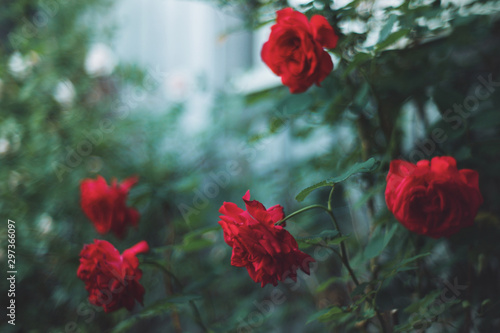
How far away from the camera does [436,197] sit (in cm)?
53

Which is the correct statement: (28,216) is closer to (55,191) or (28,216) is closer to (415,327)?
(55,191)

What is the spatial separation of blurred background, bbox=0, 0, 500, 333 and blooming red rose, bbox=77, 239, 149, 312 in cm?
7

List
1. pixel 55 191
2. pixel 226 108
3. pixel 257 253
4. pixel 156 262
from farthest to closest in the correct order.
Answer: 1. pixel 226 108
2. pixel 55 191
3. pixel 156 262
4. pixel 257 253

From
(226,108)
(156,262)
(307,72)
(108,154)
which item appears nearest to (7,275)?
(108,154)

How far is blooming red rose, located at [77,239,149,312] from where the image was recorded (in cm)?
62

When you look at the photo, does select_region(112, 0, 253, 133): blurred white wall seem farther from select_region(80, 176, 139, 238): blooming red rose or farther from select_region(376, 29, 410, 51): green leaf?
select_region(376, 29, 410, 51): green leaf

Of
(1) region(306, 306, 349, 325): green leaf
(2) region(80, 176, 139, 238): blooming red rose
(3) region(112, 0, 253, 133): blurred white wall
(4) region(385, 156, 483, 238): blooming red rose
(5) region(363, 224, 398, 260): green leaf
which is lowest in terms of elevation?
(1) region(306, 306, 349, 325): green leaf

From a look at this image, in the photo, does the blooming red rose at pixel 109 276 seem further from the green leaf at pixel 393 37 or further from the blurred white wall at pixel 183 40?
the blurred white wall at pixel 183 40

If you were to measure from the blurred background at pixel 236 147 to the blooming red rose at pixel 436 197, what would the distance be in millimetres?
58

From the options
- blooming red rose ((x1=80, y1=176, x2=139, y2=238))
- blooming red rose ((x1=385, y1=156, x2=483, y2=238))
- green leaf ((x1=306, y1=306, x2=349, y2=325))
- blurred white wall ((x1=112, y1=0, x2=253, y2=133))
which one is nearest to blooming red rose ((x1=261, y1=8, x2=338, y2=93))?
blooming red rose ((x1=385, y1=156, x2=483, y2=238))

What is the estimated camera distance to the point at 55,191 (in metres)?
1.20

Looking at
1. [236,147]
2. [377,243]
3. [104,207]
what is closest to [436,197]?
[377,243]

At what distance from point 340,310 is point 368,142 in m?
0.34

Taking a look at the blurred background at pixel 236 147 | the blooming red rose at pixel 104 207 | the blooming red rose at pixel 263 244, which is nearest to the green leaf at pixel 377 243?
the blurred background at pixel 236 147
